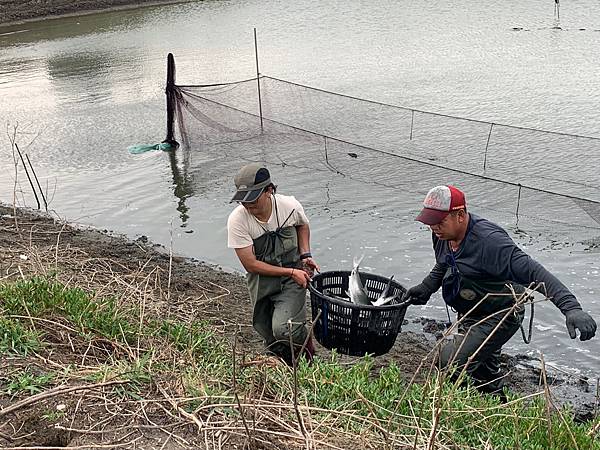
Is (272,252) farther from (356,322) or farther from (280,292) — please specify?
(356,322)

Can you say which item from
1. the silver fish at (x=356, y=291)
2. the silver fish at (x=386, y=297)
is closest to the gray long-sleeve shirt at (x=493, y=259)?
the silver fish at (x=386, y=297)

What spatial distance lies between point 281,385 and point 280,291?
3.61 ft

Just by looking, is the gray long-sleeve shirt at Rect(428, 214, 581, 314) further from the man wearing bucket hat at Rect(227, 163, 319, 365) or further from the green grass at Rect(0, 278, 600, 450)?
the man wearing bucket hat at Rect(227, 163, 319, 365)

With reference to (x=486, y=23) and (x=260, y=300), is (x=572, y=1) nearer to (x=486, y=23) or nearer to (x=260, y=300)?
(x=486, y=23)

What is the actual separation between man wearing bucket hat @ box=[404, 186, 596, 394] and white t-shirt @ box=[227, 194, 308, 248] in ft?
3.09

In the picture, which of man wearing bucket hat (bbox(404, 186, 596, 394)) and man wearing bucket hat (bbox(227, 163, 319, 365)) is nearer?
man wearing bucket hat (bbox(404, 186, 596, 394))

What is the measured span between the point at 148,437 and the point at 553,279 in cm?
236

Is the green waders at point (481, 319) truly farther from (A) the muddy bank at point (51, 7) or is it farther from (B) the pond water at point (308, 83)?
(A) the muddy bank at point (51, 7)

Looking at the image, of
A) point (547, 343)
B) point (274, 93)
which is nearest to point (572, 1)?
point (274, 93)

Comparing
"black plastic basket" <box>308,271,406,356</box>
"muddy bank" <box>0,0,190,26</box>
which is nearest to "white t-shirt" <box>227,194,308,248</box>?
"black plastic basket" <box>308,271,406,356</box>

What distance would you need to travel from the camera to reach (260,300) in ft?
16.6

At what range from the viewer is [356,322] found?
448 centimetres

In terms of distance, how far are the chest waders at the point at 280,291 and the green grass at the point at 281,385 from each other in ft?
1.31

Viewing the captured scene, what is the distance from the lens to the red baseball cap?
4281mm
